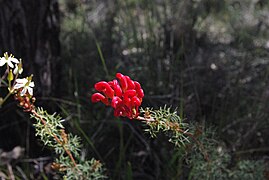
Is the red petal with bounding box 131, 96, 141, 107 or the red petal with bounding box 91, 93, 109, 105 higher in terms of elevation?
the red petal with bounding box 91, 93, 109, 105

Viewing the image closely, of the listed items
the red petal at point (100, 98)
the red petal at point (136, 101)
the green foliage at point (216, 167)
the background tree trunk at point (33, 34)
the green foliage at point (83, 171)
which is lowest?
the green foliage at point (216, 167)

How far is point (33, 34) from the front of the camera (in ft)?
A: 6.60

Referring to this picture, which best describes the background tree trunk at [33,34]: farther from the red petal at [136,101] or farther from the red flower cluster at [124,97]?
the red petal at [136,101]

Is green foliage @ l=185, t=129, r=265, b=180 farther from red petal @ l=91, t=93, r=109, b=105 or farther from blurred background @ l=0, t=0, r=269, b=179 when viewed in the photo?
red petal @ l=91, t=93, r=109, b=105

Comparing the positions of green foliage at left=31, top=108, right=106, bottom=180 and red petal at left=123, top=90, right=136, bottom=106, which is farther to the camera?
green foliage at left=31, top=108, right=106, bottom=180

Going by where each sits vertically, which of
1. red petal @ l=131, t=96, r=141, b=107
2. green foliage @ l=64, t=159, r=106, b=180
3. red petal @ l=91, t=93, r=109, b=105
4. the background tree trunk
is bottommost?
green foliage @ l=64, t=159, r=106, b=180

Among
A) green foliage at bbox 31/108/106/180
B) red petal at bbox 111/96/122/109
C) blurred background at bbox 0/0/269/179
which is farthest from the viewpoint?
blurred background at bbox 0/0/269/179

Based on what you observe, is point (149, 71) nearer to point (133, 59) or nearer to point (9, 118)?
point (133, 59)

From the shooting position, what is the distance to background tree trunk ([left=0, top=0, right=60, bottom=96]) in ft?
6.45

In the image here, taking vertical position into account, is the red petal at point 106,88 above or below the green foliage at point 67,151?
above

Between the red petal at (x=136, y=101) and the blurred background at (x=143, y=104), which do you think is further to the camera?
the blurred background at (x=143, y=104)

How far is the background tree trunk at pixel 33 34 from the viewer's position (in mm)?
1967

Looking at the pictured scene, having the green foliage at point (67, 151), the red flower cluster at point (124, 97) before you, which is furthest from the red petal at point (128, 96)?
the green foliage at point (67, 151)

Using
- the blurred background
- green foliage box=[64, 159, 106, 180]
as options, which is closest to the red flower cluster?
green foliage box=[64, 159, 106, 180]
